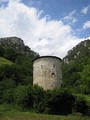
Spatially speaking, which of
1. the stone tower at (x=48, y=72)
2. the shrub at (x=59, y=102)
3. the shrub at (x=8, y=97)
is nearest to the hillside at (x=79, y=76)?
the stone tower at (x=48, y=72)

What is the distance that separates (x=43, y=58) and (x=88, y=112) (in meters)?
13.8

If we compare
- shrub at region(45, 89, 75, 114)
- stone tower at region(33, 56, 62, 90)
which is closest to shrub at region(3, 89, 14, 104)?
stone tower at region(33, 56, 62, 90)

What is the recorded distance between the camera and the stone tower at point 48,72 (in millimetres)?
46656

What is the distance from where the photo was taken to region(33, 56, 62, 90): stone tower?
46.7m

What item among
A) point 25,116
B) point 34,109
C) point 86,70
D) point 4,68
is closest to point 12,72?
point 4,68

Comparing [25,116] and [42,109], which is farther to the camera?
[42,109]

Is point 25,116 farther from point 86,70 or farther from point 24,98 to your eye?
point 86,70

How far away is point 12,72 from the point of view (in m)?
64.9

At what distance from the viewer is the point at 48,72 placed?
Result: 154 ft

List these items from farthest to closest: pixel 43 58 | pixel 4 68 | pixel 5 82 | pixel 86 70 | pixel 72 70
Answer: pixel 72 70 → pixel 4 68 → pixel 5 82 → pixel 43 58 → pixel 86 70

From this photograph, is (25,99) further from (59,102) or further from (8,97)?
(8,97)

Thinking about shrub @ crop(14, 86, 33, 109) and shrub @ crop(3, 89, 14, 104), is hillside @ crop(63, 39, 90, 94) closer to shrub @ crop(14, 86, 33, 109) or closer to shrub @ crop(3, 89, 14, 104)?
shrub @ crop(14, 86, 33, 109)

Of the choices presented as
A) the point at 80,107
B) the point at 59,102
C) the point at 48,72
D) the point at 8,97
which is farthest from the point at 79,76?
the point at 80,107

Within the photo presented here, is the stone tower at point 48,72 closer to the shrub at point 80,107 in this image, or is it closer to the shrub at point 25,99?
the shrub at point 25,99
